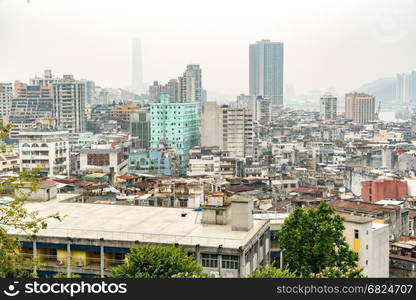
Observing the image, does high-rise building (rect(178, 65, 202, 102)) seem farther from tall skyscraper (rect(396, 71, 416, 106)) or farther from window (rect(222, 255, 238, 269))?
window (rect(222, 255, 238, 269))

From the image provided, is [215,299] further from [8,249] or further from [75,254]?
[75,254]

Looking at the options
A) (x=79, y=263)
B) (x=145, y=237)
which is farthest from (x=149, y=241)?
(x=79, y=263)

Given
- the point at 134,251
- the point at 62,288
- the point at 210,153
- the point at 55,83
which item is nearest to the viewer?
the point at 62,288

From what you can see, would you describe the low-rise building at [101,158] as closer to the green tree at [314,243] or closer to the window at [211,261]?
the green tree at [314,243]

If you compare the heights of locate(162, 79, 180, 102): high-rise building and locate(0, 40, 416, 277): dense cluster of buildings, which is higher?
locate(162, 79, 180, 102): high-rise building

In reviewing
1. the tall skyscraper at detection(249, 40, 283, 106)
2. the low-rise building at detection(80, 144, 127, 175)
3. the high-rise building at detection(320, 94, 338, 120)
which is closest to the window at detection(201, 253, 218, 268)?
the low-rise building at detection(80, 144, 127, 175)

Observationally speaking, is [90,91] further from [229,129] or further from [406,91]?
[229,129]

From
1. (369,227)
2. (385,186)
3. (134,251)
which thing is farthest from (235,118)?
(134,251)
